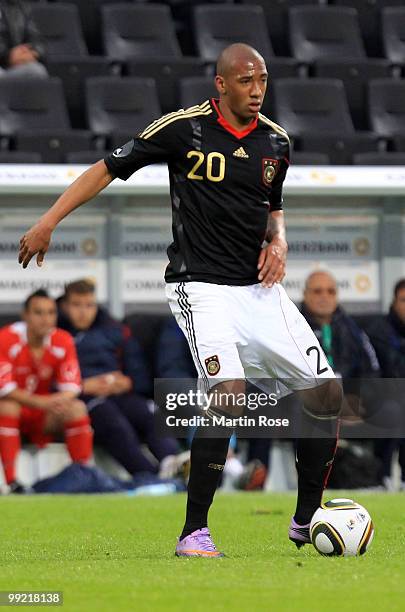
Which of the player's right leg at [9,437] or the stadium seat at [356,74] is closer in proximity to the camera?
the player's right leg at [9,437]

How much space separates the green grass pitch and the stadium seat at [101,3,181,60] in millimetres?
6747

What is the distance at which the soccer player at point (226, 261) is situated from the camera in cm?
596

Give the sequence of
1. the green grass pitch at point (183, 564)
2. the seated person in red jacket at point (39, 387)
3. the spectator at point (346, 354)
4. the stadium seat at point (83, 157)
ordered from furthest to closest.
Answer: the stadium seat at point (83, 157) → the spectator at point (346, 354) → the seated person in red jacket at point (39, 387) → the green grass pitch at point (183, 564)

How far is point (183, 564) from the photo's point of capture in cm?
562

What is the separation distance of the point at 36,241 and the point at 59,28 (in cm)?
933

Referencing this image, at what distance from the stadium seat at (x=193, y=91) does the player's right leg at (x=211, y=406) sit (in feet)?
26.5

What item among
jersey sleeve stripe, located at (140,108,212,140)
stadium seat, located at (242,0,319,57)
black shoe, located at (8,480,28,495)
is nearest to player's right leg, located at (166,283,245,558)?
jersey sleeve stripe, located at (140,108,212,140)

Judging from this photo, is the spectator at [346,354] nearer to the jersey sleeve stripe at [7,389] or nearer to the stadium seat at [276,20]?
the jersey sleeve stripe at [7,389]

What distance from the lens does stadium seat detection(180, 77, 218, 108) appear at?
45.4 ft

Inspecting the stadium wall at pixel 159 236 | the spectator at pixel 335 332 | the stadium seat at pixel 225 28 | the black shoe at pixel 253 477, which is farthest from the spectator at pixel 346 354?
the stadium seat at pixel 225 28

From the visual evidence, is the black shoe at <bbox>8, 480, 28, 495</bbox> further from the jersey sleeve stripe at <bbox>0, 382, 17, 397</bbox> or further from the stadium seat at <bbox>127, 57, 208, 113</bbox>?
the stadium seat at <bbox>127, 57, 208, 113</bbox>

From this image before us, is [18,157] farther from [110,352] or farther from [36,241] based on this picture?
[36,241]

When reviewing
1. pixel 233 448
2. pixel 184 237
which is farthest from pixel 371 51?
pixel 184 237

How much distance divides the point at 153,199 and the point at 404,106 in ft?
9.66
